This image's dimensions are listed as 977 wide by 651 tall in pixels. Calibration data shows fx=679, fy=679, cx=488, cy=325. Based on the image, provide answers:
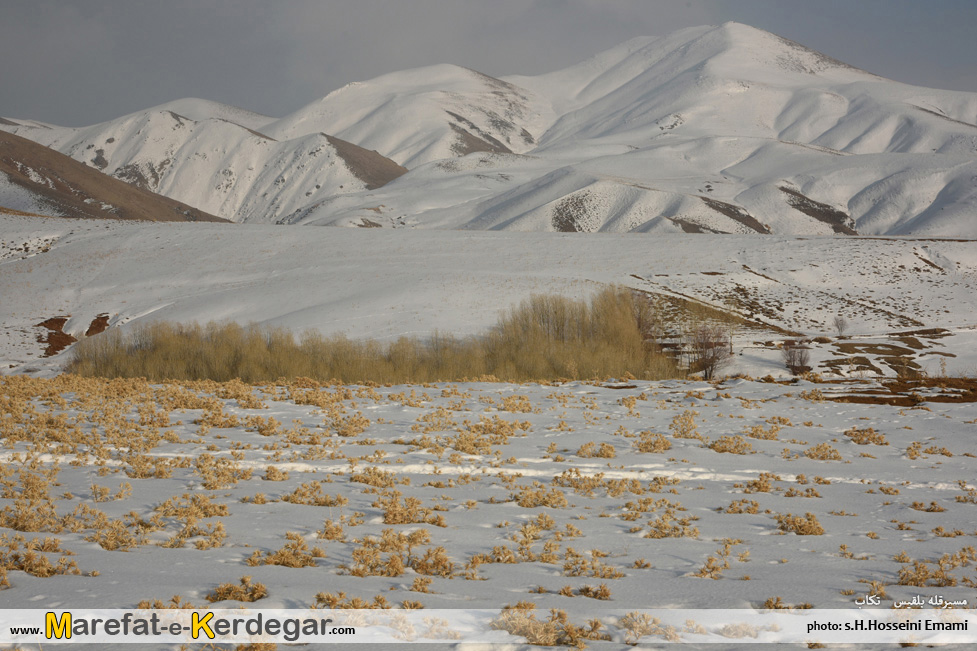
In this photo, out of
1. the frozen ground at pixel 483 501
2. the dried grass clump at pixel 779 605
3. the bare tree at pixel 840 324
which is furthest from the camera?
the bare tree at pixel 840 324

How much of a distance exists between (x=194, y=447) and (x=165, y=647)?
7894 millimetres

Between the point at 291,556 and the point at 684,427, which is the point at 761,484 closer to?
the point at 684,427

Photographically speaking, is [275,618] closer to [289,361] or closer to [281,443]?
[281,443]

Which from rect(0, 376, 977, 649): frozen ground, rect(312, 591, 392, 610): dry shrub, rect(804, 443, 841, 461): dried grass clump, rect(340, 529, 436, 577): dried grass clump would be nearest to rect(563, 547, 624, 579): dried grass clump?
rect(0, 376, 977, 649): frozen ground

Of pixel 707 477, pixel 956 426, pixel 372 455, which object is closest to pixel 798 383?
pixel 956 426

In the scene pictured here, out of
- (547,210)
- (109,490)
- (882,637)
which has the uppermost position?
(547,210)

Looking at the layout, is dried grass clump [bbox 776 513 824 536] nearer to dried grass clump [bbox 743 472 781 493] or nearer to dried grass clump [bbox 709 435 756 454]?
dried grass clump [bbox 743 472 781 493]

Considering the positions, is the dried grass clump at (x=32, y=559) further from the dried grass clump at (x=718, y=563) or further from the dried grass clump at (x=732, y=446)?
the dried grass clump at (x=732, y=446)

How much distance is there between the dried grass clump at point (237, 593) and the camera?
5.64 meters

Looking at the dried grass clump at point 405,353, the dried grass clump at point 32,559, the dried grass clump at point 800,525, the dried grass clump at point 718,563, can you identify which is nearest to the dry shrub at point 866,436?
the dried grass clump at point 800,525

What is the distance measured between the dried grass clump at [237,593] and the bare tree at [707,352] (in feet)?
86.4

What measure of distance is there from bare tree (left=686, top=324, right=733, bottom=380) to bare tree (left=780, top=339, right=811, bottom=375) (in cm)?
256

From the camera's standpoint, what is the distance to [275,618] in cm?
533

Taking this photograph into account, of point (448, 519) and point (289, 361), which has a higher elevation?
point (289, 361)
